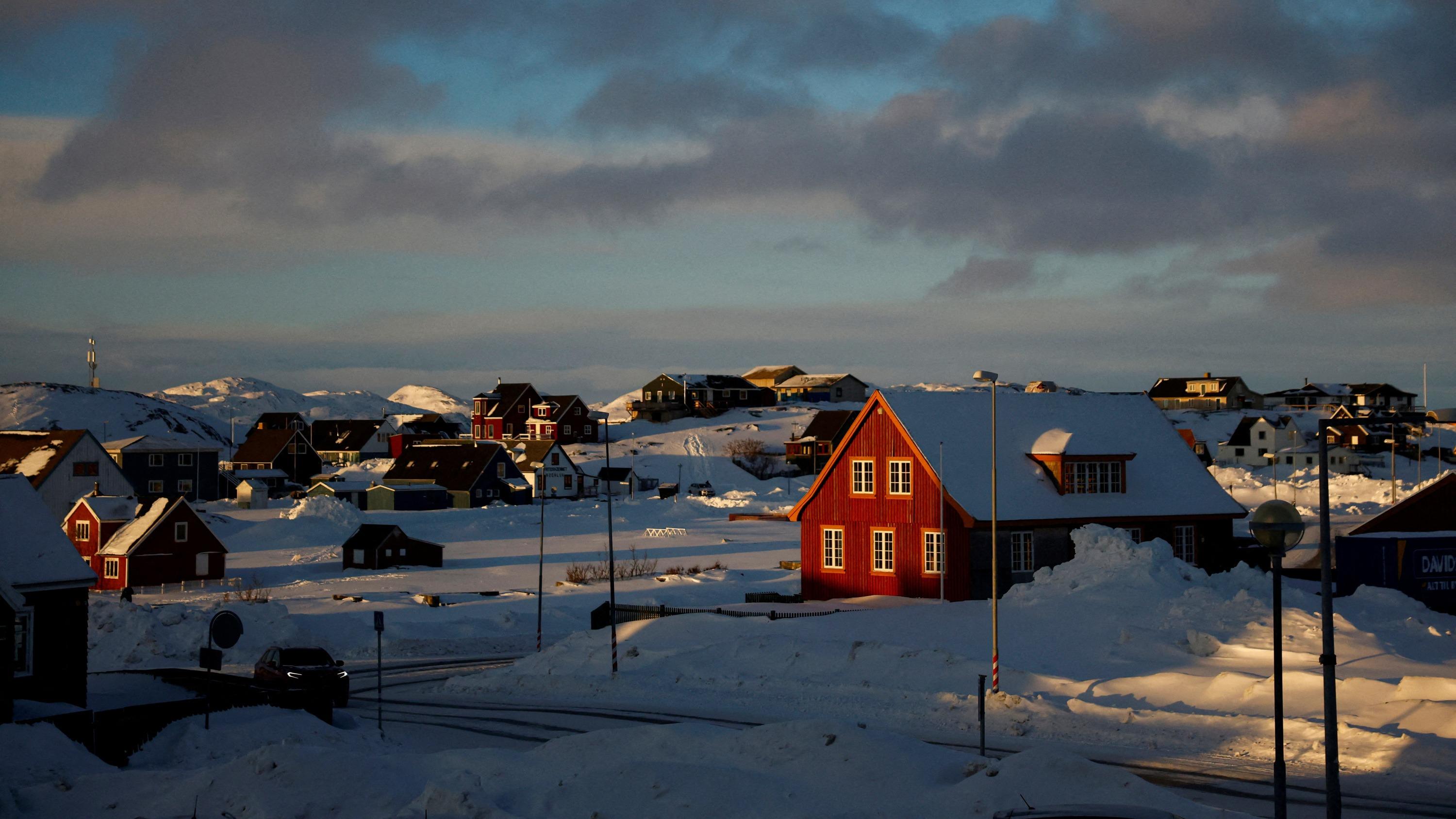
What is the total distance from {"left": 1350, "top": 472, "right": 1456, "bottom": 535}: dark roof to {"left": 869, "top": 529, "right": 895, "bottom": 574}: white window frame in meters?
17.8

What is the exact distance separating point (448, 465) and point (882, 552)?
66.3 meters

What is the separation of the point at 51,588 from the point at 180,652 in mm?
16858

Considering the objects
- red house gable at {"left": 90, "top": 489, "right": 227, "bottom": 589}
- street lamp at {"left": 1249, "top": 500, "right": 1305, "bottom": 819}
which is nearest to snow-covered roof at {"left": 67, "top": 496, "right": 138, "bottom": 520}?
red house gable at {"left": 90, "top": 489, "right": 227, "bottom": 589}

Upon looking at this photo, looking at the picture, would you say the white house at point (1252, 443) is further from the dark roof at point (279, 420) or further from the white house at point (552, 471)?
the dark roof at point (279, 420)

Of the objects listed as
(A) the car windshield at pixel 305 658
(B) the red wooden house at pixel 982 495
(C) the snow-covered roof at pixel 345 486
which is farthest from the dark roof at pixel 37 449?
(A) the car windshield at pixel 305 658

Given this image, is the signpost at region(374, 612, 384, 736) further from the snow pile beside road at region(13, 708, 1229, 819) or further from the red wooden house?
the red wooden house

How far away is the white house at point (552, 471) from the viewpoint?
11350 cm

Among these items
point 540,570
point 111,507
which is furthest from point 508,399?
point 540,570

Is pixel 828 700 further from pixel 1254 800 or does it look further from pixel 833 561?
pixel 833 561

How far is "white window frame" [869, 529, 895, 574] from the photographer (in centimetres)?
4656

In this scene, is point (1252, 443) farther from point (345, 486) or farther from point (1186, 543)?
point (1186, 543)

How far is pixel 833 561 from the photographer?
160ft

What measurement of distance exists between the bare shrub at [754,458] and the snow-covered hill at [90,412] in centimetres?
8291

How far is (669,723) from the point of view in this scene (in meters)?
23.8
